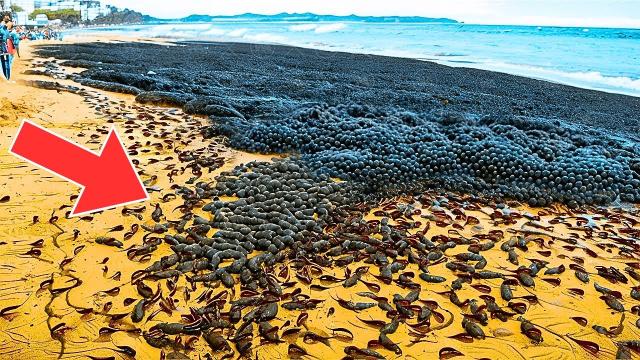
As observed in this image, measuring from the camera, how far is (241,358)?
3619 millimetres

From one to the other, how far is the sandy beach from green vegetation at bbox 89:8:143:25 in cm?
11043

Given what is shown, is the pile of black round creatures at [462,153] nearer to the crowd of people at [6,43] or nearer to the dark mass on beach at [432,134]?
the dark mass on beach at [432,134]

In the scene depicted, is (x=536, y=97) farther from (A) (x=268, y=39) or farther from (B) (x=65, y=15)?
(B) (x=65, y=15)

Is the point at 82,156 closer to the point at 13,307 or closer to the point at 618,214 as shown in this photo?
the point at 13,307

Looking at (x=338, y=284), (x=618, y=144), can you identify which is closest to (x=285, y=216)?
(x=338, y=284)

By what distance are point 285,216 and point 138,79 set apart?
1181cm

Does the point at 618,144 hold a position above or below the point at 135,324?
above

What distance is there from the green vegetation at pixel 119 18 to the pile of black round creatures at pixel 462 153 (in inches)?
4261

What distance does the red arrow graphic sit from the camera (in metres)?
5.84

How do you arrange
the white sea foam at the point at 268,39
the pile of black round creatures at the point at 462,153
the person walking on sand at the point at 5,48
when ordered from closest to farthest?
the pile of black round creatures at the point at 462,153
the person walking on sand at the point at 5,48
the white sea foam at the point at 268,39

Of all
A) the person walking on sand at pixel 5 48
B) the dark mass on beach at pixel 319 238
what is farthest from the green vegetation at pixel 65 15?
the dark mass on beach at pixel 319 238

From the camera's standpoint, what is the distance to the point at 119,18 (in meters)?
118

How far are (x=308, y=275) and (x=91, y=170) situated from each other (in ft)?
10.9

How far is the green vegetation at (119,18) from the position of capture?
10599cm
